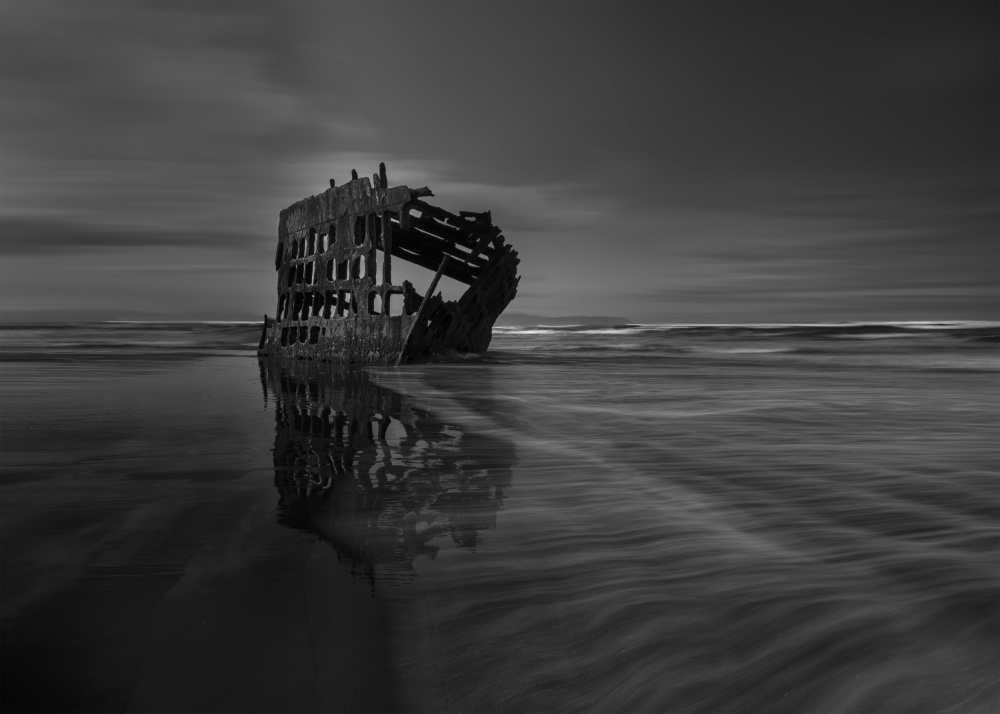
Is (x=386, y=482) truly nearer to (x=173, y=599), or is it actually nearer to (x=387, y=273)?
(x=173, y=599)

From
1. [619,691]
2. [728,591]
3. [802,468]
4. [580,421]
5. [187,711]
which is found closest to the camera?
[187,711]

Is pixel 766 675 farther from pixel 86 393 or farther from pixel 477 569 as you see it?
pixel 86 393

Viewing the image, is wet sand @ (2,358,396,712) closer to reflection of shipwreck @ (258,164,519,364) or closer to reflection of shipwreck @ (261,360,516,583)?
reflection of shipwreck @ (261,360,516,583)

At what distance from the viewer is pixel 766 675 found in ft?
4.75

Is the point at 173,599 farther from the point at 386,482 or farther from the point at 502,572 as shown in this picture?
the point at 386,482

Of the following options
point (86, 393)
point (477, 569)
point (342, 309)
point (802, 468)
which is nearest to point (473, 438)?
point (802, 468)

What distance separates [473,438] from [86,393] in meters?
5.21

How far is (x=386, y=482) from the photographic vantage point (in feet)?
10.8

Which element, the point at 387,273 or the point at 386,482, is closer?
the point at 386,482

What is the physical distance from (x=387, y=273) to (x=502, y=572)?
12.3 metres

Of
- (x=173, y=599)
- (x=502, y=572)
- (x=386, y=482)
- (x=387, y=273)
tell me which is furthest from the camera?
(x=387, y=273)

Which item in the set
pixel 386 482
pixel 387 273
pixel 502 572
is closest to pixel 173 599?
pixel 502 572

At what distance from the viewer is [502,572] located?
202 cm

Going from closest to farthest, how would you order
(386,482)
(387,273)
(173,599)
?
(173,599) → (386,482) → (387,273)
